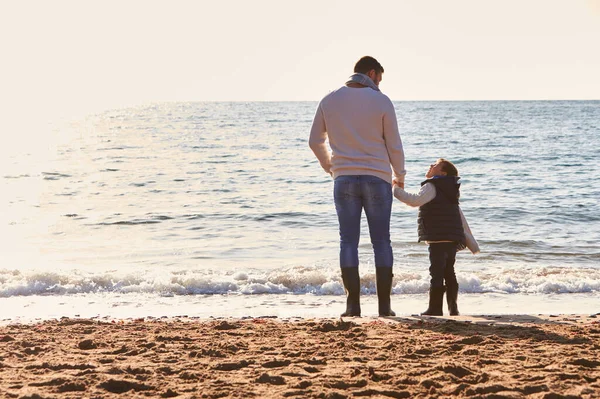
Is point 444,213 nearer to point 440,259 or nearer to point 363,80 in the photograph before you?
point 440,259

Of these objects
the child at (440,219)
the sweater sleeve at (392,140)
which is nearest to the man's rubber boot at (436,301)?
the child at (440,219)

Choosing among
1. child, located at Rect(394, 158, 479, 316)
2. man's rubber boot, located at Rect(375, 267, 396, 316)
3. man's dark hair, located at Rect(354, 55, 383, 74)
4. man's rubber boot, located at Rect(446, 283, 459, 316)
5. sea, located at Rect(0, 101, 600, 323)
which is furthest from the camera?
sea, located at Rect(0, 101, 600, 323)

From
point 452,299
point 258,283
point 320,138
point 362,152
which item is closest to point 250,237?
point 258,283

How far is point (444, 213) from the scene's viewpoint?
6.06 meters

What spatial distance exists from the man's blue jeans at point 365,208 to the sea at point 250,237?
Result: 1.16 metres

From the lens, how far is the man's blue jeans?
5.68 m

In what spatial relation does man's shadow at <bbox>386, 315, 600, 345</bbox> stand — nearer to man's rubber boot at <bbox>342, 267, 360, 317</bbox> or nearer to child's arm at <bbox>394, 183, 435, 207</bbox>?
man's rubber boot at <bbox>342, 267, 360, 317</bbox>

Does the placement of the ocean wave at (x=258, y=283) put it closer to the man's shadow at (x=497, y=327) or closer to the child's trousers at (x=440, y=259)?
the child's trousers at (x=440, y=259)

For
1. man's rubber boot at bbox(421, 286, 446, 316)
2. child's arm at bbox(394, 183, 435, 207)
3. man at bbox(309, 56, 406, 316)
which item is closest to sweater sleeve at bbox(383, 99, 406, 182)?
man at bbox(309, 56, 406, 316)

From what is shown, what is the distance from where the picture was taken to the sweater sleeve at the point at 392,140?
562cm

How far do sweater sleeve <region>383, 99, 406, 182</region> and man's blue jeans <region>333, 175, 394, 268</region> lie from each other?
0.16 m

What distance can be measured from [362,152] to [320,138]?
1.23ft

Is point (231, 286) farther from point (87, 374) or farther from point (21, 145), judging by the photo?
point (21, 145)

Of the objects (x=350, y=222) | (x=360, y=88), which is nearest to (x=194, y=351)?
(x=350, y=222)
